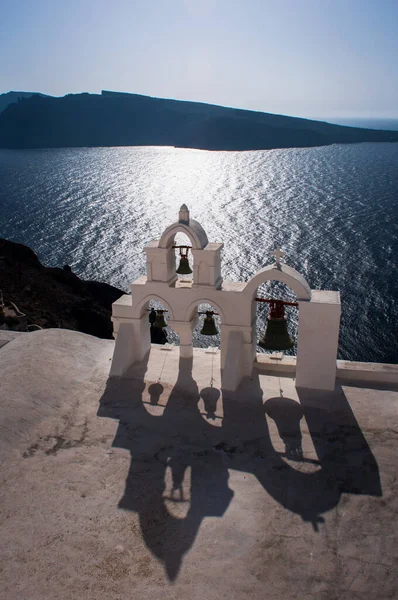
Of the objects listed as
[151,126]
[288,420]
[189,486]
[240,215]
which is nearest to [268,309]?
[288,420]

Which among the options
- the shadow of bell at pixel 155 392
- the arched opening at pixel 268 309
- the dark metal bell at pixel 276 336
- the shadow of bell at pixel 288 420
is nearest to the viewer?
the shadow of bell at pixel 288 420

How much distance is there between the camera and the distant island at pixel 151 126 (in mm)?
165375

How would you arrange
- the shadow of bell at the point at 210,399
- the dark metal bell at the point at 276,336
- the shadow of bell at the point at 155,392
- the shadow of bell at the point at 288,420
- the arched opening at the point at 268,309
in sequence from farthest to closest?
the arched opening at the point at 268,309, the shadow of bell at the point at 155,392, the dark metal bell at the point at 276,336, the shadow of bell at the point at 210,399, the shadow of bell at the point at 288,420

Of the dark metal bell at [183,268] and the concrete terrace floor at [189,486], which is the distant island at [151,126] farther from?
the concrete terrace floor at [189,486]

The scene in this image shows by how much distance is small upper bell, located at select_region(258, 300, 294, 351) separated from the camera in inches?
525

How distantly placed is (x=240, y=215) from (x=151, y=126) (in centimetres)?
11485

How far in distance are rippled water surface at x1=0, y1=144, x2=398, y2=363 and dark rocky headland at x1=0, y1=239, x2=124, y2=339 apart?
11445 mm

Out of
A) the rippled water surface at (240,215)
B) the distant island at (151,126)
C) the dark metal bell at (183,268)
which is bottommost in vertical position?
the rippled water surface at (240,215)

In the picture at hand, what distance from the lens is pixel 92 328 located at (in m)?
37.1

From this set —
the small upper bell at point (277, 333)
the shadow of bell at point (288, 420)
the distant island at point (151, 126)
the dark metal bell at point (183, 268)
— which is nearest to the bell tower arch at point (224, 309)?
the dark metal bell at point (183, 268)

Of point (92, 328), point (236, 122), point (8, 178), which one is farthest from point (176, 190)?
point (236, 122)

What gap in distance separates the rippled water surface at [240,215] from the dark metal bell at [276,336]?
32169 mm

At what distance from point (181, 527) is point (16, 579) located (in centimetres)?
290

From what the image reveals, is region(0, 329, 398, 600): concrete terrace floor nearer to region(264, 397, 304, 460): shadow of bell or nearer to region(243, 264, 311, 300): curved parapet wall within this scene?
region(264, 397, 304, 460): shadow of bell
